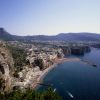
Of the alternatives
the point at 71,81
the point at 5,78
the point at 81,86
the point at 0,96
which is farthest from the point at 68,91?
the point at 0,96

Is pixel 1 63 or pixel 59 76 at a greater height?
pixel 1 63

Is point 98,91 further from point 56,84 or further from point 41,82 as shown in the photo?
point 41,82

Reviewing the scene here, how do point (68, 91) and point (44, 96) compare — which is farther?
point (68, 91)

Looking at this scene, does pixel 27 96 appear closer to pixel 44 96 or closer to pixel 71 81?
pixel 44 96

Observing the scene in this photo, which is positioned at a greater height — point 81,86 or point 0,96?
point 0,96

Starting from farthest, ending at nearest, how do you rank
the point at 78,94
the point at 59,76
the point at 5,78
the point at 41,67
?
the point at 41,67 < the point at 59,76 < the point at 78,94 < the point at 5,78

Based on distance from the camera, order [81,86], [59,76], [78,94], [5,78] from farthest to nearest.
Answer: [59,76], [81,86], [78,94], [5,78]

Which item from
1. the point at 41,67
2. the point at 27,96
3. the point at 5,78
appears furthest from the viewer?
the point at 41,67

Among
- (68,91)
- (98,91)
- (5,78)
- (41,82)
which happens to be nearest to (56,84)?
(41,82)

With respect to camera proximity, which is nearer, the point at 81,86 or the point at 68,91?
the point at 68,91
